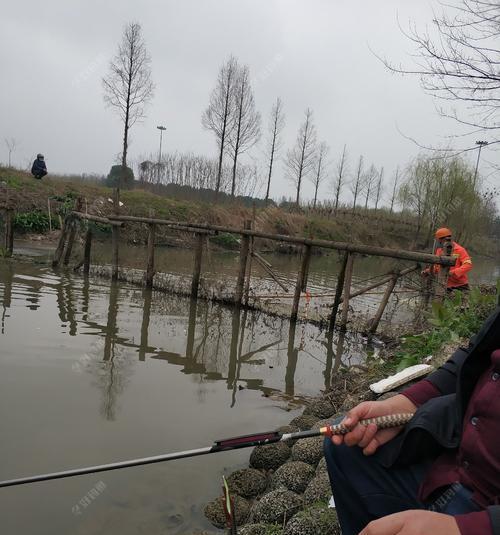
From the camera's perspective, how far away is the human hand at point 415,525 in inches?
47.8

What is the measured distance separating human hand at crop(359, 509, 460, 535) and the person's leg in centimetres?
34

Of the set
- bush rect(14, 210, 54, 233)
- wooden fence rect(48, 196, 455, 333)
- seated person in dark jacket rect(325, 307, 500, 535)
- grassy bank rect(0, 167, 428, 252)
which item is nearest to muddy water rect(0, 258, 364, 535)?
wooden fence rect(48, 196, 455, 333)

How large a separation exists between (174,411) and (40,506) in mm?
1721

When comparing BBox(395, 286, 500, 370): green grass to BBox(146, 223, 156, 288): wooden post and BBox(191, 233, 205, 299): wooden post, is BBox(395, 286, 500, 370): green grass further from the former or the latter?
BBox(146, 223, 156, 288): wooden post

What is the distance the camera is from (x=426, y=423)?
1650 millimetres

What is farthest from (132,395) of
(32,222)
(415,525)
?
(32,222)

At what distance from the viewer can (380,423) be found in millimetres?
1706

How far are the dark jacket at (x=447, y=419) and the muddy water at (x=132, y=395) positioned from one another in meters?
1.96

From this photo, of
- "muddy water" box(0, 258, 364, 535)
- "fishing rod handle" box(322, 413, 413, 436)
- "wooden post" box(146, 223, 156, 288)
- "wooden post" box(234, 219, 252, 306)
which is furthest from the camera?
"wooden post" box(146, 223, 156, 288)

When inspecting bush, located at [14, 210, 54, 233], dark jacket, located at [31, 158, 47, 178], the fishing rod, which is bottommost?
bush, located at [14, 210, 54, 233]

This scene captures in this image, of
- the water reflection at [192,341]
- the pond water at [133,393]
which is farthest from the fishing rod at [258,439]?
the water reflection at [192,341]

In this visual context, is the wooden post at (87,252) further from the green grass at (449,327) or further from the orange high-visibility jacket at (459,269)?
the green grass at (449,327)

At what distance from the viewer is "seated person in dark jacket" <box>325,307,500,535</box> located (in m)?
1.41

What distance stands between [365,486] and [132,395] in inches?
142
